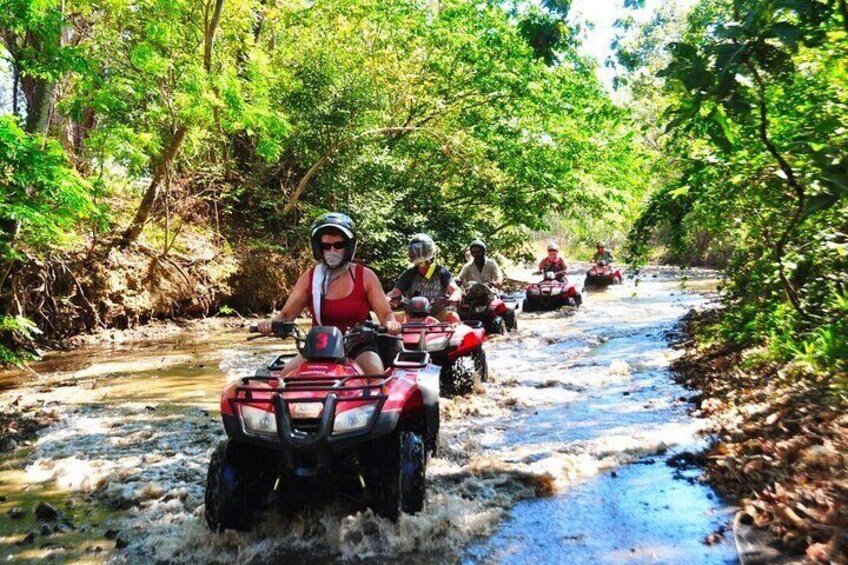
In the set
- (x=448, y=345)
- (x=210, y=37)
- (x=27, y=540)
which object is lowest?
(x=27, y=540)

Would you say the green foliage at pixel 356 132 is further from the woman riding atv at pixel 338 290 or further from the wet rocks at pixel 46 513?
the wet rocks at pixel 46 513

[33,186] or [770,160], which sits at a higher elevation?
[770,160]

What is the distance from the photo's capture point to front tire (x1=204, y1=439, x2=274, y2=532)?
3732 millimetres

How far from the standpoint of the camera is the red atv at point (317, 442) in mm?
3609

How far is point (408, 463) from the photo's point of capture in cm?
379

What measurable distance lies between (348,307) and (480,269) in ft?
24.7

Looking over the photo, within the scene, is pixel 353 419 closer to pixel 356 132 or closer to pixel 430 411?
pixel 430 411

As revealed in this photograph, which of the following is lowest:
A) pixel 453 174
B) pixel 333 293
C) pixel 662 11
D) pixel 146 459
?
pixel 146 459

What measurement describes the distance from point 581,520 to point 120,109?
9.35 meters

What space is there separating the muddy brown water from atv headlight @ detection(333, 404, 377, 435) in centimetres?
68

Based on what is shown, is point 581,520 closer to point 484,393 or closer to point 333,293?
point 333,293

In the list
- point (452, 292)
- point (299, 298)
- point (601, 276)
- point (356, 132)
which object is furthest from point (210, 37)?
point (601, 276)

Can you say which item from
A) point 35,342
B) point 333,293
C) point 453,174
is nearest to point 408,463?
point 333,293

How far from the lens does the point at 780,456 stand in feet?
14.5
